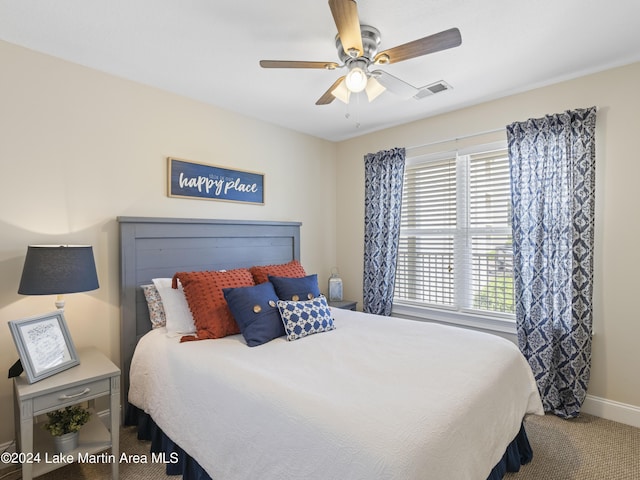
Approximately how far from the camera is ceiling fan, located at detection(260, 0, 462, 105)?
1495mm

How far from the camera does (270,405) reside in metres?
1.41

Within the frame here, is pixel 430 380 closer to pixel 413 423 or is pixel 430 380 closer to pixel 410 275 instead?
pixel 413 423

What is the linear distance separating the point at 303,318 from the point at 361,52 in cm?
162

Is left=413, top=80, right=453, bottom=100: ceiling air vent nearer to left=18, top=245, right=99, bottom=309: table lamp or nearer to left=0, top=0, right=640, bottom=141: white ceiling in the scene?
left=0, top=0, right=640, bottom=141: white ceiling

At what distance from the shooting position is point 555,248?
2.57m

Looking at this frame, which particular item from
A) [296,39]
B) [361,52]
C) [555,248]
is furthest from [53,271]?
[555,248]

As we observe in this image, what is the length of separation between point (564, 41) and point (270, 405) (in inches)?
106

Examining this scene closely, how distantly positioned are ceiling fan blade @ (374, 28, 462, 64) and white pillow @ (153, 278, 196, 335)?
199 cm

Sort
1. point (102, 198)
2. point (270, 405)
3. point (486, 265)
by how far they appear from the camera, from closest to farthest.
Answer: point (270, 405), point (102, 198), point (486, 265)

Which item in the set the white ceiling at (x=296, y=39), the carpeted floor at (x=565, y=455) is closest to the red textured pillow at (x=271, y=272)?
the carpeted floor at (x=565, y=455)

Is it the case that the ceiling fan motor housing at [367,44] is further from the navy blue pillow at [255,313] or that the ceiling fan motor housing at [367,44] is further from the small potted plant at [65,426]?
the small potted plant at [65,426]

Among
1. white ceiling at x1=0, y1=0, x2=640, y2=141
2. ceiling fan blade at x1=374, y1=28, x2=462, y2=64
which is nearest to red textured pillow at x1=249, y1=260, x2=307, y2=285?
white ceiling at x1=0, y1=0, x2=640, y2=141

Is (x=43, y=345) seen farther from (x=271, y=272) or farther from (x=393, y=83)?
(x=393, y=83)

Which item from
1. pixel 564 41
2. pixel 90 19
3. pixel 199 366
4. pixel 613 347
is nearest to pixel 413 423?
pixel 199 366
